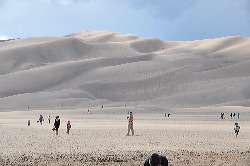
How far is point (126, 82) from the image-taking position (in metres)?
145

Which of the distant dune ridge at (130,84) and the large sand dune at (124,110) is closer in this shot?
the large sand dune at (124,110)

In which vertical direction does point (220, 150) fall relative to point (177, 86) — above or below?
below

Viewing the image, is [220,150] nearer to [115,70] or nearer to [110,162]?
[110,162]

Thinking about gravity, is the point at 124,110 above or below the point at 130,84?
below

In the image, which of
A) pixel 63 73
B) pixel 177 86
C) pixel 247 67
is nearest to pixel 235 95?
pixel 177 86

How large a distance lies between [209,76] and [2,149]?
124792mm

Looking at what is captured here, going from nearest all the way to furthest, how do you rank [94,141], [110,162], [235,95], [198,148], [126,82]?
1. [110,162]
2. [198,148]
3. [94,141]
4. [235,95]
5. [126,82]

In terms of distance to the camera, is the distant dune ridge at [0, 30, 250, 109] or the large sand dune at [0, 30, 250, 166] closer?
the large sand dune at [0, 30, 250, 166]

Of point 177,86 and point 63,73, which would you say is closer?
point 177,86

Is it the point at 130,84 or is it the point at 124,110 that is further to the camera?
the point at 130,84

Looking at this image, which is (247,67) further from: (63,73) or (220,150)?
(220,150)

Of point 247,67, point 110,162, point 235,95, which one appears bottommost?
point 110,162

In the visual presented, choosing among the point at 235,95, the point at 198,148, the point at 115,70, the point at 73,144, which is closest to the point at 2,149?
the point at 73,144

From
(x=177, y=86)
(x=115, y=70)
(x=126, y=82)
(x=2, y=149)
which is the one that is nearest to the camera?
(x=2, y=149)
